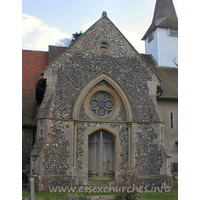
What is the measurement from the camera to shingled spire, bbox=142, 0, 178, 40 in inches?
918

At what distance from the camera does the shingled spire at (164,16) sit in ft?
76.5

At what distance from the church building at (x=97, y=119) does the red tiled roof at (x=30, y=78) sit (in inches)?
20.9

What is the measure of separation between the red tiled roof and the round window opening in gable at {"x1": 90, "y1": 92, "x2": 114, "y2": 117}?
370 cm

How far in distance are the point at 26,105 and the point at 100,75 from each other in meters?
5.48

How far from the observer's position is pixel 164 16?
24.0 meters

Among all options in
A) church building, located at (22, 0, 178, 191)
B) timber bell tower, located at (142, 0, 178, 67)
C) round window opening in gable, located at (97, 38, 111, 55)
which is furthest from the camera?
timber bell tower, located at (142, 0, 178, 67)

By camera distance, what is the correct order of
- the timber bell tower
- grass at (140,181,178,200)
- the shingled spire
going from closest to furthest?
grass at (140,181,178,200), the timber bell tower, the shingled spire

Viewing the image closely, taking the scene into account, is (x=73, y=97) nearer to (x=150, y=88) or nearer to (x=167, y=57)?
(x=150, y=88)

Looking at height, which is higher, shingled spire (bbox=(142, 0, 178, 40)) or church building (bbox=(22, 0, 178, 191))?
shingled spire (bbox=(142, 0, 178, 40))

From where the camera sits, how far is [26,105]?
55.7 feet

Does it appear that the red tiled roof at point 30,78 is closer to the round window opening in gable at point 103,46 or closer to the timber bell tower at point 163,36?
the round window opening in gable at point 103,46

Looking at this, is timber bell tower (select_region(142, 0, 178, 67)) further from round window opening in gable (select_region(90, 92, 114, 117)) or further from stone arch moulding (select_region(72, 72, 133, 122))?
round window opening in gable (select_region(90, 92, 114, 117))

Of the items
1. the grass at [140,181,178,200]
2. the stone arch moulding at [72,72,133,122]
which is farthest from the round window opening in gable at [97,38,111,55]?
the grass at [140,181,178,200]

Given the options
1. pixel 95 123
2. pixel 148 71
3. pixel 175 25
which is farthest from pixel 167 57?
pixel 95 123
